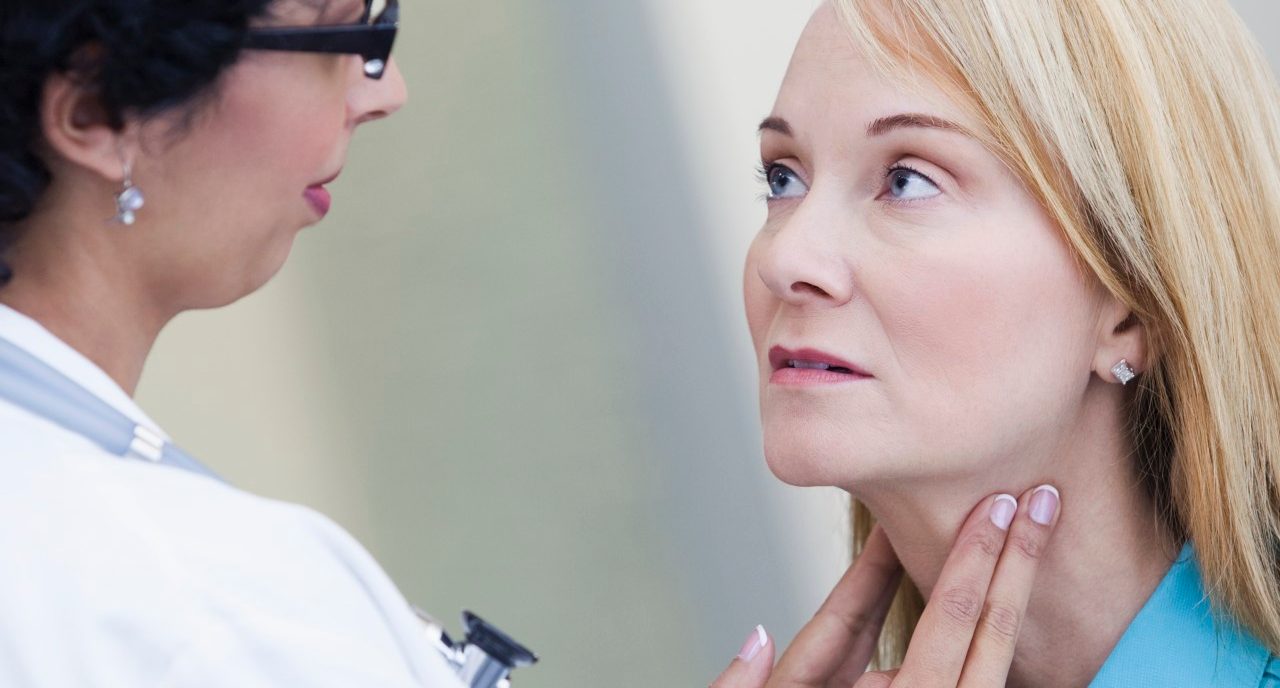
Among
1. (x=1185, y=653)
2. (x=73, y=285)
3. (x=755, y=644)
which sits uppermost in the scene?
(x=1185, y=653)

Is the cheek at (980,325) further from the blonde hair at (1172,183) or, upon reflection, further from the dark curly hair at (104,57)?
the dark curly hair at (104,57)

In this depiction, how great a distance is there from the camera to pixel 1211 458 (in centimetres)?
108

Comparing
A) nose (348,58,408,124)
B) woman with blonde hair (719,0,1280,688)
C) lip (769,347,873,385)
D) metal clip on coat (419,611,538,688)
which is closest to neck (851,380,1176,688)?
woman with blonde hair (719,0,1280,688)

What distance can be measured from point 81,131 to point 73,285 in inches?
3.5

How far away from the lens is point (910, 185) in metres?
1.04

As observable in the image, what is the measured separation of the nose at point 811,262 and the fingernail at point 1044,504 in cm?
23

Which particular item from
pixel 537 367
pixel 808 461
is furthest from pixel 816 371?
pixel 537 367

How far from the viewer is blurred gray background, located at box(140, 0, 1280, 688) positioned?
1772mm

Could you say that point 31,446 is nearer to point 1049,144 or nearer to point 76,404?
point 76,404

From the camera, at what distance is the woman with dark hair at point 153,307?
669mm

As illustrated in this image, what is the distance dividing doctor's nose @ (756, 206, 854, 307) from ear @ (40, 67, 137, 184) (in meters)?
0.47

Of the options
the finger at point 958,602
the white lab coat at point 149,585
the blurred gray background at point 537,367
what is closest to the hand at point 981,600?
the finger at point 958,602

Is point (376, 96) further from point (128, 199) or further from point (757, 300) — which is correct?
point (757, 300)

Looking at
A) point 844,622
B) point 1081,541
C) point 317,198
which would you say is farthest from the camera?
point 844,622
